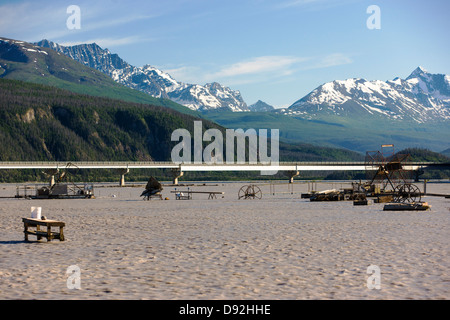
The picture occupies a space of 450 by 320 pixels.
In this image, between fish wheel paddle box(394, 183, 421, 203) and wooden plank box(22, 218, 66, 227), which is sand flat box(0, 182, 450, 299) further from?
fish wheel paddle box(394, 183, 421, 203)

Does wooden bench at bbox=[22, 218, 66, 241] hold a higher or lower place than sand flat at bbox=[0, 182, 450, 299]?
higher

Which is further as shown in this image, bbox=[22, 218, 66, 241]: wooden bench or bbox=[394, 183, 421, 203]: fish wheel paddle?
bbox=[394, 183, 421, 203]: fish wheel paddle

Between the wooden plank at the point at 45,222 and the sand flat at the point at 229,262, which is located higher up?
the wooden plank at the point at 45,222

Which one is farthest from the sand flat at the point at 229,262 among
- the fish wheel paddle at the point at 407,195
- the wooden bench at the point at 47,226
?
the fish wheel paddle at the point at 407,195

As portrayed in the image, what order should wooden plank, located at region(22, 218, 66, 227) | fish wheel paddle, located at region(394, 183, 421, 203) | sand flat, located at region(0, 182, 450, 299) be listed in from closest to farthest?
sand flat, located at region(0, 182, 450, 299)
wooden plank, located at region(22, 218, 66, 227)
fish wheel paddle, located at region(394, 183, 421, 203)

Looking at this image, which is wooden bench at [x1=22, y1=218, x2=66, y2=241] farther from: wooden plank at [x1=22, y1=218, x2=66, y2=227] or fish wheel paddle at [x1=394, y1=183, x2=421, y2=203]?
fish wheel paddle at [x1=394, y1=183, x2=421, y2=203]

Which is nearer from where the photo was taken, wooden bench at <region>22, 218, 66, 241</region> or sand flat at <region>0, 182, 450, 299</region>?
sand flat at <region>0, 182, 450, 299</region>

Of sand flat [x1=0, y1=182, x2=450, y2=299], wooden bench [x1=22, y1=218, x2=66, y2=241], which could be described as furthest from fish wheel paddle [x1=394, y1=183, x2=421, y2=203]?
wooden bench [x1=22, y1=218, x2=66, y2=241]

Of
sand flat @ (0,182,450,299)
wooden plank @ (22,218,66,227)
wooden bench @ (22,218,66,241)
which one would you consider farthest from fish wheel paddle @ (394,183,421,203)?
wooden plank @ (22,218,66,227)

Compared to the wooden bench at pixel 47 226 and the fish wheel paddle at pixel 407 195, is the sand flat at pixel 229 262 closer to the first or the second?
the wooden bench at pixel 47 226

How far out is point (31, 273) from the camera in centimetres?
2408

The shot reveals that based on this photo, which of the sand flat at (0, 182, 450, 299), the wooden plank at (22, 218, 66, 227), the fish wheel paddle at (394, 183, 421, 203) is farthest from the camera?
the fish wheel paddle at (394, 183, 421, 203)
